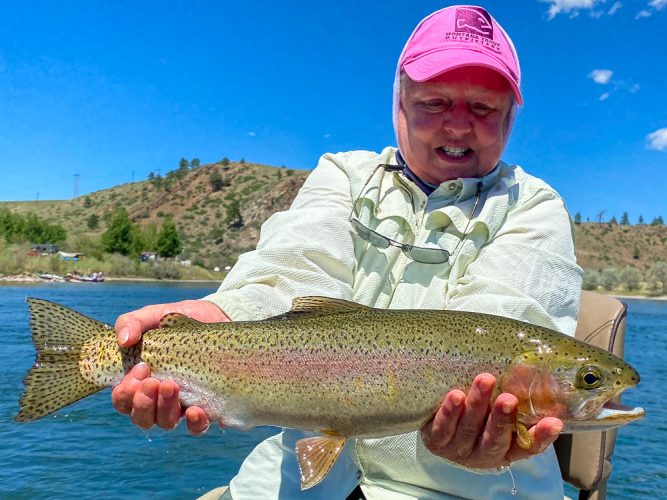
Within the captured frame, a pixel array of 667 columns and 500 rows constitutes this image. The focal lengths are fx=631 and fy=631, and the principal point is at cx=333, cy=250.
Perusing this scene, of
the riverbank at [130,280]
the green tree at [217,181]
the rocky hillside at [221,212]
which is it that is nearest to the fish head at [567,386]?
the riverbank at [130,280]

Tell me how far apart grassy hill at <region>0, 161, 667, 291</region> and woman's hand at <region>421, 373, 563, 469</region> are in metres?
79.6

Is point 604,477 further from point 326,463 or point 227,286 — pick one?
point 227,286

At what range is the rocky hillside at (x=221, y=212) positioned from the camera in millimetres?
98988

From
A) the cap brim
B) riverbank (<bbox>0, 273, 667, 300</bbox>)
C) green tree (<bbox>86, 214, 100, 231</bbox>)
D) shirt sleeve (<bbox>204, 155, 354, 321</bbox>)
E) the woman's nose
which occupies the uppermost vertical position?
green tree (<bbox>86, 214, 100, 231</bbox>)

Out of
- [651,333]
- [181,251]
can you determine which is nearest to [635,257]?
[181,251]

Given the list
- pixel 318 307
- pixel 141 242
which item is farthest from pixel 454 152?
pixel 141 242

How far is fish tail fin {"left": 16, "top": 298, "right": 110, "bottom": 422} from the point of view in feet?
9.88

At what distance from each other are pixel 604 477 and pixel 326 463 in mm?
1868

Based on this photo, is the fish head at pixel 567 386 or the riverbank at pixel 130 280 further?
the riverbank at pixel 130 280

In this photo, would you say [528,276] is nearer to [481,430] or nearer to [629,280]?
[481,430]

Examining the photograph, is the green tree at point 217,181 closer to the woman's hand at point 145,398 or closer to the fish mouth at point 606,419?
the woman's hand at point 145,398

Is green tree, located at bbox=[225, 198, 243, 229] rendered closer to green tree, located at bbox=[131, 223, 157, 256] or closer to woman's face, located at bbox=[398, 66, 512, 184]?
green tree, located at bbox=[131, 223, 157, 256]

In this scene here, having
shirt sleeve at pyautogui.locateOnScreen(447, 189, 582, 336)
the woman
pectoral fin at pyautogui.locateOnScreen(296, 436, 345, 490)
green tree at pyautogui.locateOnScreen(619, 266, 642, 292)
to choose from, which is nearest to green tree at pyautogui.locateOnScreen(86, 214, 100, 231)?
green tree at pyautogui.locateOnScreen(619, 266, 642, 292)

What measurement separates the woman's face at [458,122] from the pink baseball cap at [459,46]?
86 mm
